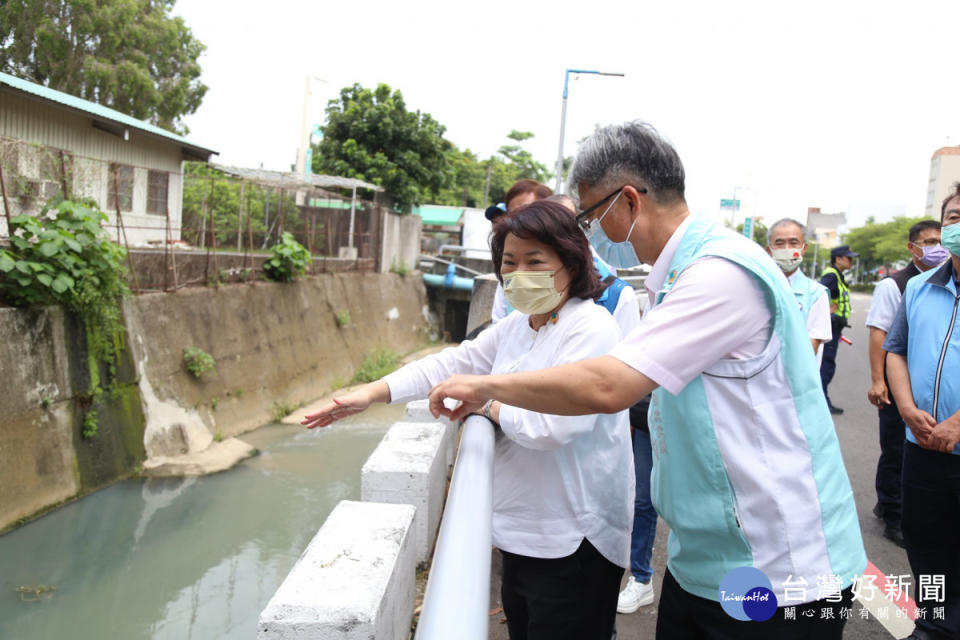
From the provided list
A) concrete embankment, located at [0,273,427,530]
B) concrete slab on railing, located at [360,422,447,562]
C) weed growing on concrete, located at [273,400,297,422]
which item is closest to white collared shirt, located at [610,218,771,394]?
concrete slab on railing, located at [360,422,447,562]

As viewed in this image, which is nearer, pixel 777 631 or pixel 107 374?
pixel 777 631

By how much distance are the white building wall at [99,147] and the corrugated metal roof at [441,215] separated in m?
17.5

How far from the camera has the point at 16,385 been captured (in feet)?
19.3

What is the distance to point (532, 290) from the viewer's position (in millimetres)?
1870

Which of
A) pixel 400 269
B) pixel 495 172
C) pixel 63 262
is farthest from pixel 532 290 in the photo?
pixel 495 172

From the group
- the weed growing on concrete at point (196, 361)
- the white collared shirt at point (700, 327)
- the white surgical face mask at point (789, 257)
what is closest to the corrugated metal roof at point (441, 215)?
the weed growing on concrete at point (196, 361)

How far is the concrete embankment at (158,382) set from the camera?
5926 mm

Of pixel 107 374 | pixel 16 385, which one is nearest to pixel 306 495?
pixel 107 374

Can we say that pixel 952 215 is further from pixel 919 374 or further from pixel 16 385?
pixel 16 385

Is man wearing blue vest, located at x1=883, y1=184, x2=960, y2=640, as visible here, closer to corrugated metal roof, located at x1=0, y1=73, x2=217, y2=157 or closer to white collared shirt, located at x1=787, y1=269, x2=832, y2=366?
white collared shirt, located at x1=787, y1=269, x2=832, y2=366

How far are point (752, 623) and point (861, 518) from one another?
3.60 metres

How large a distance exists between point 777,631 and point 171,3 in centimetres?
2096

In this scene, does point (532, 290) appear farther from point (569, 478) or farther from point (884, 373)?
point (884, 373)

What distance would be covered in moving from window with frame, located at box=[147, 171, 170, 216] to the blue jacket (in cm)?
1256
